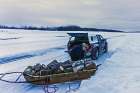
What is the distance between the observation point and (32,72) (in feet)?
33.0

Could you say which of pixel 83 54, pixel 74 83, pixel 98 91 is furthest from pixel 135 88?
pixel 83 54

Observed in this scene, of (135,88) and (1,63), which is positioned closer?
(135,88)

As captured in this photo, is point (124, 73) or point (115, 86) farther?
point (124, 73)

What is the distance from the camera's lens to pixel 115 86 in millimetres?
Result: 10312

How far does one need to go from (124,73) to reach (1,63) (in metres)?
6.19

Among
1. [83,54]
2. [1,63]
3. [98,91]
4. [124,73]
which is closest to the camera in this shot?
[98,91]

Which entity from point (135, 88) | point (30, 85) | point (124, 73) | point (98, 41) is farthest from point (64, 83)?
point (98, 41)

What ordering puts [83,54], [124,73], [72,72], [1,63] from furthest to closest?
[83,54], [1,63], [124,73], [72,72]

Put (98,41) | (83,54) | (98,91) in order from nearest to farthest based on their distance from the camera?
(98,91), (83,54), (98,41)

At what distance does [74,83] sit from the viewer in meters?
10.8

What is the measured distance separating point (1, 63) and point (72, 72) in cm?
578

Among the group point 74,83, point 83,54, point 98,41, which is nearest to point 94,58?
point 83,54

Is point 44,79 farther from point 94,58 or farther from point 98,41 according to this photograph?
point 98,41

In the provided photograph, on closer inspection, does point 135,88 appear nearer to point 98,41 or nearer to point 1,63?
point 1,63
